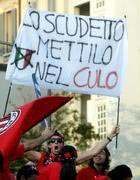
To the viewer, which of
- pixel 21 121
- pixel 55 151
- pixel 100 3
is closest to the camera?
pixel 21 121

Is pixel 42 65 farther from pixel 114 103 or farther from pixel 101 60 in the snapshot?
pixel 114 103

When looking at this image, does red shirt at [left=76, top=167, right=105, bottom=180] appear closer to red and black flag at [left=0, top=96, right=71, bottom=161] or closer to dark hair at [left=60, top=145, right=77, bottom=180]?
dark hair at [left=60, top=145, right=77, bottom=180]

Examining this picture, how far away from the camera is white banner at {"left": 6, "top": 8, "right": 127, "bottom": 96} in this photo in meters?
10.0

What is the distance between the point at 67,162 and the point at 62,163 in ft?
0.22

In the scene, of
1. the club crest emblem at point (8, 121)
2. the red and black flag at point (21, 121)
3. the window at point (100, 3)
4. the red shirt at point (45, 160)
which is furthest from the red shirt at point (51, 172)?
the window at point (100, 3)

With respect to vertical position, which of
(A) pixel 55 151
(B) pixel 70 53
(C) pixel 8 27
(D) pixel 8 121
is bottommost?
(A) pixel 55 151

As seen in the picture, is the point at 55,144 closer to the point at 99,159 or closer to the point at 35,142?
the point at 35,142

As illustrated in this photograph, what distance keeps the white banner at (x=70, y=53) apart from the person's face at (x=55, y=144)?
1.56m

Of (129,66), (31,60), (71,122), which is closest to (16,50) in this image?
(31,60)

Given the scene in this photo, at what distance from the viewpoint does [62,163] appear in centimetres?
799

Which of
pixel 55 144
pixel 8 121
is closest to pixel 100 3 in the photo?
pixel 55 144

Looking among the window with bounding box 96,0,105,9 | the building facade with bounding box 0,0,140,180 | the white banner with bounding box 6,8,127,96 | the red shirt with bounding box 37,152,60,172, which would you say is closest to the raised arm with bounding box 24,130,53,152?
the red shirt with bounding box 37,152,60,172

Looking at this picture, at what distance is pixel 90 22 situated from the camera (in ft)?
34.3

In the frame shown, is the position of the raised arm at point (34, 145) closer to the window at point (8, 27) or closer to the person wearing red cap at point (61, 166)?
the person wearing red cap at point (61, 166)
